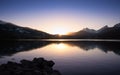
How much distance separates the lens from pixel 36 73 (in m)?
23.7

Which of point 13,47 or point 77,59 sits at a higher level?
point 13,47

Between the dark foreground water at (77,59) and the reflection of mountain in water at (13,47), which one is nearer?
the dark foreground water at (77,59)

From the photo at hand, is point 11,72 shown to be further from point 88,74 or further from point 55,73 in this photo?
point 88,74

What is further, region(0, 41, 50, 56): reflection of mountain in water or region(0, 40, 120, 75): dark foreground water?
region(0, 41, 50, 56): reflection of mountain in water

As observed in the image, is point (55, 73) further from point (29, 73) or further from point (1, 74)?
point (1, 74)

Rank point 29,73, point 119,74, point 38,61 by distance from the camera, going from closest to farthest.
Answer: point 29,73, point 119,74, point 38,61

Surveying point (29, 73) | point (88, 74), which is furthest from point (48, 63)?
point (29, 73)

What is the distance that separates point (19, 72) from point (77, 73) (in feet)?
40.1

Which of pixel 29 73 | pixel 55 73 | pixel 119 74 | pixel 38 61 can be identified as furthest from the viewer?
pixel 38 61

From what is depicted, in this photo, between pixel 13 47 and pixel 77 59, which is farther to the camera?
pixel 13 47

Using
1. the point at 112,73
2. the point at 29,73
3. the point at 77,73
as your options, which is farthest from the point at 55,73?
the point at 112,73

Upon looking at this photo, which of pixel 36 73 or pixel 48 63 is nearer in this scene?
pixel 36 73

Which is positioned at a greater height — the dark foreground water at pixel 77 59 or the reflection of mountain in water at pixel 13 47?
the reflection of mountain in water at pixel 13 47

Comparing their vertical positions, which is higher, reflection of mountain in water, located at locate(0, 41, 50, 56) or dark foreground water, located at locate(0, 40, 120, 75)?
reflection of mountain in water, located at locate(0, 41, 50, 56)
